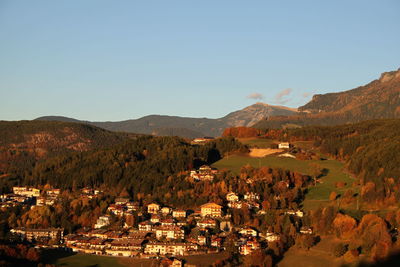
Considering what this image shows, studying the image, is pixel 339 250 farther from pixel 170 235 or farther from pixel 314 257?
pixel 170 235

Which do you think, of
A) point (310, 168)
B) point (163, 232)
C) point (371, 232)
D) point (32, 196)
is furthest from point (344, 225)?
point (32, 196)

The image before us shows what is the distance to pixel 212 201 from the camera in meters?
108

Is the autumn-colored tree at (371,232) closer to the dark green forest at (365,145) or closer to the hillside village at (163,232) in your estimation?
the hillside village at (163,232)

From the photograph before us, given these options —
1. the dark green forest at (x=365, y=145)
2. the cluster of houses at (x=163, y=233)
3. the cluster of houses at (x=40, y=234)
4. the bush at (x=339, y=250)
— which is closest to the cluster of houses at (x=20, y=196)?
the cluster of houses at (x=40, y=234)

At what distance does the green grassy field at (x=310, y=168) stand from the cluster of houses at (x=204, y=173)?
4.29 meters

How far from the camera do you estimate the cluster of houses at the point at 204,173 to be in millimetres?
120938

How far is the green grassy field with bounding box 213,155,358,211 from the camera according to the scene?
10719cm

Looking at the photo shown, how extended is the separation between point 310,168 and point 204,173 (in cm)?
2101

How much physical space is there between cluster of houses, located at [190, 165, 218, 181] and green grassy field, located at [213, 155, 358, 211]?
429 centimetres

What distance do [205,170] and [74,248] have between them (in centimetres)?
4119

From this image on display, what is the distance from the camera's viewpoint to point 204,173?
124125 millimetres

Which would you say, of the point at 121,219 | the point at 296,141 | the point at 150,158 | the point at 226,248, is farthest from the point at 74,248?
the point at 296,141

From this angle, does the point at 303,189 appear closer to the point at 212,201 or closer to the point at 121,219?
the point at 212,201

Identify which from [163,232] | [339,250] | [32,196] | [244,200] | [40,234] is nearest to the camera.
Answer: [339,250]
